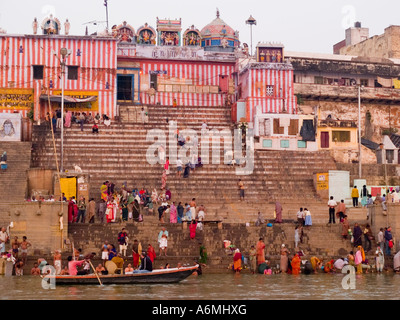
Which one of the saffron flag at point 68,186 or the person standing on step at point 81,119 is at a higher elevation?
the person standing on step at point 81,119

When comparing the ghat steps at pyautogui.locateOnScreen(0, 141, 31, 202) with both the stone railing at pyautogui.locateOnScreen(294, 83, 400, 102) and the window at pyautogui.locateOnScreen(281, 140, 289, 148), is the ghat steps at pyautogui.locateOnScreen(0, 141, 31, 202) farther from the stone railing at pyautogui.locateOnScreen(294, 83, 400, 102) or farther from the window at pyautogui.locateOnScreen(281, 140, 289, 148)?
the stone railing at pyautogui.locateOnScreen(294, 83, 400, 102)

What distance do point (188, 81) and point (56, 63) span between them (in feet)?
27.2

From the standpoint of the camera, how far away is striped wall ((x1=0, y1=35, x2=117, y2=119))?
1928 inches

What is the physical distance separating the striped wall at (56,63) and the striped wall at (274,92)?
7391mm

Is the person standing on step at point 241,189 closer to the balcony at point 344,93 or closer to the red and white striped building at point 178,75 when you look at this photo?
the red and white striped building at point 178,75

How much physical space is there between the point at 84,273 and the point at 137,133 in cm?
1812

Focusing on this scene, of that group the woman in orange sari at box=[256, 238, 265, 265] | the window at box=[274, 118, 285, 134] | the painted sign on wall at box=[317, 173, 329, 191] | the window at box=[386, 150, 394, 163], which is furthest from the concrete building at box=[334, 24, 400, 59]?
the woman in orange sari at box=[256, 238, 265, 265]

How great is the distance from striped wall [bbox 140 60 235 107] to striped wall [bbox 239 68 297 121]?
2589 millimetres

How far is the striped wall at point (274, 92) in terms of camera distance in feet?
166

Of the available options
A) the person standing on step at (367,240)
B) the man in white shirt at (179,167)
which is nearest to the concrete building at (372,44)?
the man in white shirt at (179,167)

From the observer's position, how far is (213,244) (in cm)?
3278

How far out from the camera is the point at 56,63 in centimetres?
4931

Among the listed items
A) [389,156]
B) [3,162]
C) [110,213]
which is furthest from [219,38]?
[110,213]

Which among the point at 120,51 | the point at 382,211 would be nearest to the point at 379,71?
the point at 120,51
